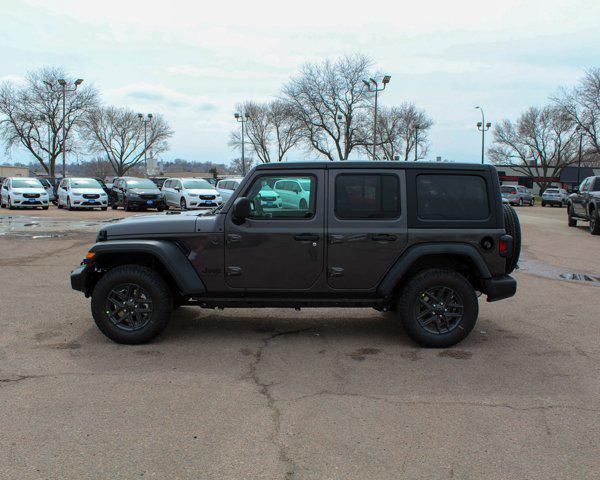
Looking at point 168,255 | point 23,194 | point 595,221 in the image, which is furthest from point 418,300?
point 23,194

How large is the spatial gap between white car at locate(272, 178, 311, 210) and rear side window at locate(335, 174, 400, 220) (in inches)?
12.1

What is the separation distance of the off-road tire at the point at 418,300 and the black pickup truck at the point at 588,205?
13971 mm

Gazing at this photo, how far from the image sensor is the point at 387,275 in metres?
5.27

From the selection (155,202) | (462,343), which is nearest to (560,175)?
(155,202)

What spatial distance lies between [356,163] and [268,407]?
2.60 meters

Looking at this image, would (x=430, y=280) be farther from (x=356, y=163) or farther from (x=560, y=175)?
(x=560, y=175)

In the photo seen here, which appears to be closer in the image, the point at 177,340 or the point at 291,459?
the point at 291,459

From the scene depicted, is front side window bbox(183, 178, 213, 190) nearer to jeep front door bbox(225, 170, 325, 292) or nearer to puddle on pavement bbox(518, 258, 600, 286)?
puddle on pavement bbox(518, 258, 600, 286)

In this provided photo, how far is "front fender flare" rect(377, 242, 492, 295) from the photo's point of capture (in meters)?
5.19

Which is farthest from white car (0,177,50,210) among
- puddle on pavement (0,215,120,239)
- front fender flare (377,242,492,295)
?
front fender flare (377,242,492,295)

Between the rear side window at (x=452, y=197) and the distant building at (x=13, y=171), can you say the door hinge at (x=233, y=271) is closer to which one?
the rear side window at (x=452, y=197)

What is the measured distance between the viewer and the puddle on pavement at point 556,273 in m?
9.27

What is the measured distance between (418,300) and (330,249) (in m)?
1.00

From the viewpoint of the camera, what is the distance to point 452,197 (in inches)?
211
